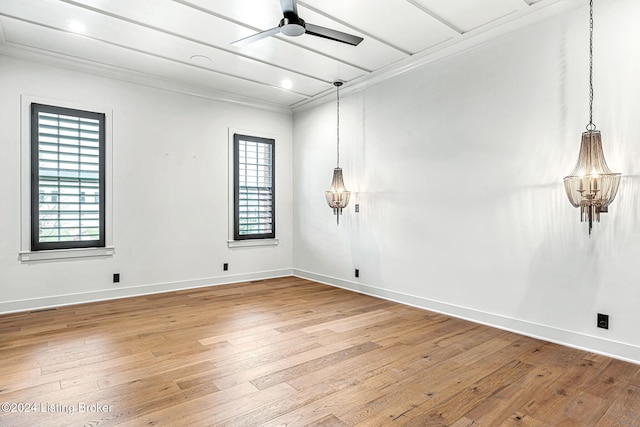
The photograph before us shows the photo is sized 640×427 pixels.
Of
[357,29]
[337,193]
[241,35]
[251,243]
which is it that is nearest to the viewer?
[357,29]

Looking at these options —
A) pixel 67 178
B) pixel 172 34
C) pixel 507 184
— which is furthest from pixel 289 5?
pixel 67 178

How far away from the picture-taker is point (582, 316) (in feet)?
10.1

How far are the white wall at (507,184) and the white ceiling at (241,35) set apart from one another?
0.31 metres

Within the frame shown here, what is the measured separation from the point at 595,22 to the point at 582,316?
7.99 feet

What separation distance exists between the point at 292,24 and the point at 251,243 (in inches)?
149

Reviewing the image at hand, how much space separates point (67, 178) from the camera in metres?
4.43

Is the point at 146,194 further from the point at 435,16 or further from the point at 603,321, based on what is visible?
the point at 603,321

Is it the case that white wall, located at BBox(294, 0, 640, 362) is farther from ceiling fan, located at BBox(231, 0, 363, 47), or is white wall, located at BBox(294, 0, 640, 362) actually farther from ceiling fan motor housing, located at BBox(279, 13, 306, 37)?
ceiling fan motor housing, located at BBox(279, 13, 306, 37)

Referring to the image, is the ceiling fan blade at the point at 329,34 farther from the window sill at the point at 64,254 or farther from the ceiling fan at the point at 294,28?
Result: the window sill at the point at 64,254

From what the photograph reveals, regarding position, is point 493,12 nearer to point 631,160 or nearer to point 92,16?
point 631,160

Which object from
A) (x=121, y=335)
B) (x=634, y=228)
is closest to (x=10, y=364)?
(x=121, y=335)

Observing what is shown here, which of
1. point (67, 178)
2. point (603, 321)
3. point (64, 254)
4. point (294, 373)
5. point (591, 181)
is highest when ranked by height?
point (67, 178)

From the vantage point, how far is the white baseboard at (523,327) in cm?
288

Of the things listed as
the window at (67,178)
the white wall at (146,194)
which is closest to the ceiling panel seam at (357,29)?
the white wall at (146,194)
